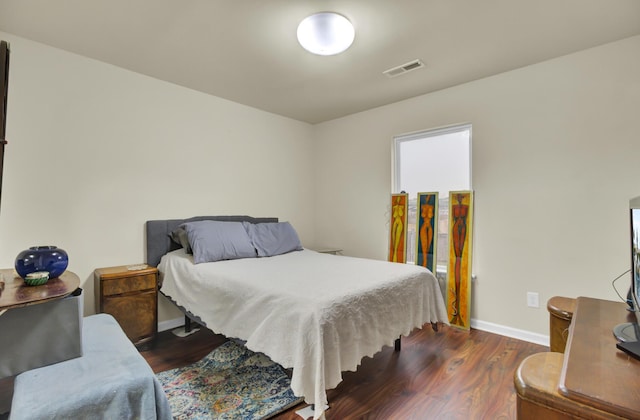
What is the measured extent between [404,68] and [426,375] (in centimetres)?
248

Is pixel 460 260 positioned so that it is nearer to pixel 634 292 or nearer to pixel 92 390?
pixel 634 292

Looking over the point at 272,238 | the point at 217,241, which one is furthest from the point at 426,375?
the point at 217,241

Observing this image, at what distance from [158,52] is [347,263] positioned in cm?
232

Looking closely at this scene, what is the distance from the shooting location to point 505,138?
286 cm

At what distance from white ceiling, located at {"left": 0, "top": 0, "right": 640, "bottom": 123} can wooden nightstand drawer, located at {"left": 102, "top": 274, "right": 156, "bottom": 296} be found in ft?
6.01

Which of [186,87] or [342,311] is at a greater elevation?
[186,87]

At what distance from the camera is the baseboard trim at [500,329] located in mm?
2656

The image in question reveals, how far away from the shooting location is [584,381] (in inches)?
34.3

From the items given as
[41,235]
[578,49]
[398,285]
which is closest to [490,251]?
[398,285]

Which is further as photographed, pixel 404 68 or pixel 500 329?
pixel 500 329

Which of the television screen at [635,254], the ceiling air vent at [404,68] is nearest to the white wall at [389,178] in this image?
the ceiling air vent at [404,68]

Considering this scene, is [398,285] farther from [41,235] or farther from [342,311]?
[41,235]

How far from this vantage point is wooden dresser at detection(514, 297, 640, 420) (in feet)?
2.62

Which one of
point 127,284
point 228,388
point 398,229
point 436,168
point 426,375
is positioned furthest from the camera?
point 398,229
